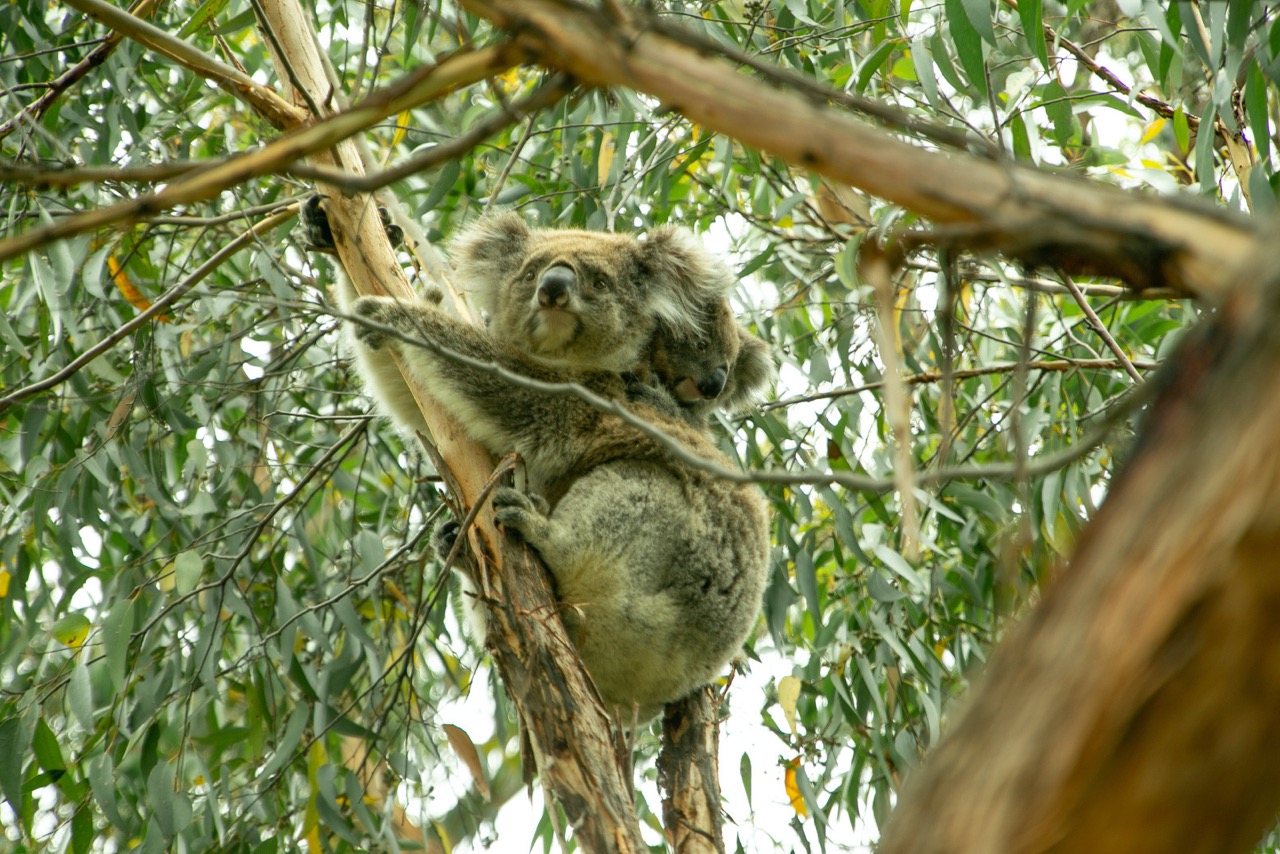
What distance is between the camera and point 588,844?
1888mm

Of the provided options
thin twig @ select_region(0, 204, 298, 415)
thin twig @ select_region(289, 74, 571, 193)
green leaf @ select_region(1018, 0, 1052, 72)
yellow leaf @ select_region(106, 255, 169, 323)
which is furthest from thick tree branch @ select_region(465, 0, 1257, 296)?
yellow leaf @ select_region(106, 255, 169, 323)

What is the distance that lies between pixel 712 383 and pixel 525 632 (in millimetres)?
1344

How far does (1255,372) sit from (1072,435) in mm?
2531

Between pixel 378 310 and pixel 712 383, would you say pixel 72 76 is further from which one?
pixel 712 383

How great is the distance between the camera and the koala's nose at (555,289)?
2.97 metres

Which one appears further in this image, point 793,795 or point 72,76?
point 793,795

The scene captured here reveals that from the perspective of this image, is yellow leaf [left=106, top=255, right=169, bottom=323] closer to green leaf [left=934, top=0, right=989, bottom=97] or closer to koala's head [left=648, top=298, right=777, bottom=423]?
koala's head [left=648, top=298, right=777, bottom=423]

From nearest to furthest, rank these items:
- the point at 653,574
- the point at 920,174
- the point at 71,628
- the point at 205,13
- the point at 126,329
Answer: the point at 920,174 → the point at 126,329 → the point at 205,13 → the point at 71,628 → the point at 653,574

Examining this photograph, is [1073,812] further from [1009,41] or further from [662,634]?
[1009,41]

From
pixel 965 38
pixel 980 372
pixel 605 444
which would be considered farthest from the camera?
pixel 980 372

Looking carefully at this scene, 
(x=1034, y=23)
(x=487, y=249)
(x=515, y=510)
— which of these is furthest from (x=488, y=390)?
(x=1034, y=23)

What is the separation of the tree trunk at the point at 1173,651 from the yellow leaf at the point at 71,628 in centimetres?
253

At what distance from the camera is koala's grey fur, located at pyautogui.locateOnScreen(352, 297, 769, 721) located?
268 centimetres

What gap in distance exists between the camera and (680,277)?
3.32 m
